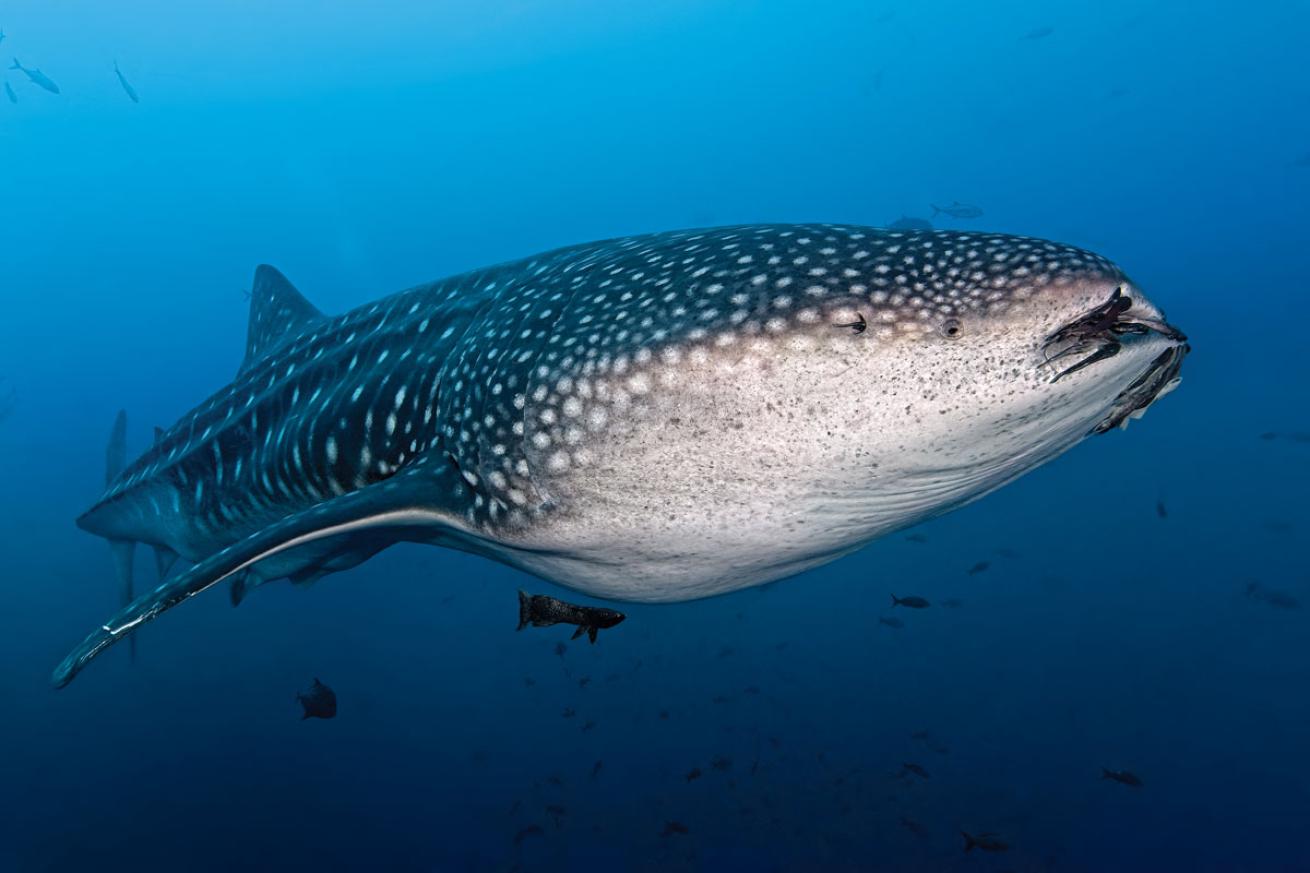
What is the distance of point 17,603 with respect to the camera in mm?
20422

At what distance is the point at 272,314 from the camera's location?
7.56 metres

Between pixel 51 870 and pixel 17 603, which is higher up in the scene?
pixel 17 603

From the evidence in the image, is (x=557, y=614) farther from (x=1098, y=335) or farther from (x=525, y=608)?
(x=1098, y=335)

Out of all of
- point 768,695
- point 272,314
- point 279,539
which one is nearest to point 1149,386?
point 279,539

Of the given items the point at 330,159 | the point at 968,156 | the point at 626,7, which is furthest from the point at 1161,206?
the point at 330,159

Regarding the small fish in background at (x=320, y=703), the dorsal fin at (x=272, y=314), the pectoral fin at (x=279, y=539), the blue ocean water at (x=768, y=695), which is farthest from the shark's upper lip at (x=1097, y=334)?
the blue ocean water at (x=768, y=695)

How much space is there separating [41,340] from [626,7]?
103730mm

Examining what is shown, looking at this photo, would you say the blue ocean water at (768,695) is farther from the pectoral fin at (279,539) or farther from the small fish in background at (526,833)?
the pectoral fin at (279,539)

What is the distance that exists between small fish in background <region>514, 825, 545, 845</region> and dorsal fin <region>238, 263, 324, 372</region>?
24.0 ft

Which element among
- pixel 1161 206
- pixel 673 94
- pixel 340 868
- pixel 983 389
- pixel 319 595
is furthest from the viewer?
pixel 673 94

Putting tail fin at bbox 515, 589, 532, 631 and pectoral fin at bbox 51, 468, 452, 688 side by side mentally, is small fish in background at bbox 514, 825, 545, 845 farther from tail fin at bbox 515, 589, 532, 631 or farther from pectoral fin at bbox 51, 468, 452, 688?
pectoral fin at bbox 51, 468, 452, 688

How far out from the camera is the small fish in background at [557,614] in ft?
12.3

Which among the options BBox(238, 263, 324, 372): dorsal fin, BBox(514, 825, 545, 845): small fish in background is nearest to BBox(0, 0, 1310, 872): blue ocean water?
BBox(514, 825, 545, 845): small fish in background

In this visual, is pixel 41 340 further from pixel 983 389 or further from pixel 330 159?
pixel 983 389
